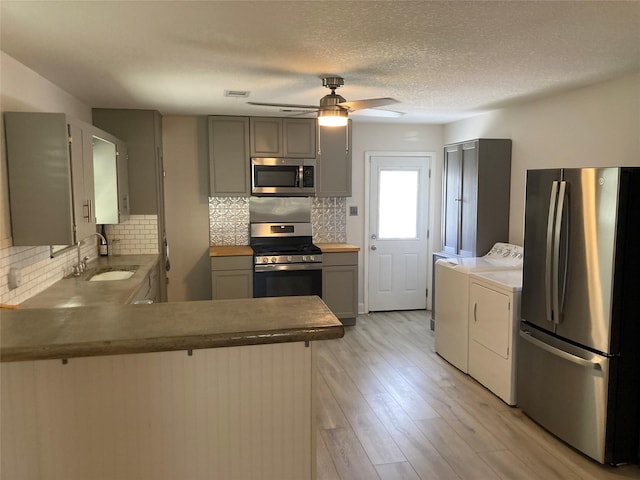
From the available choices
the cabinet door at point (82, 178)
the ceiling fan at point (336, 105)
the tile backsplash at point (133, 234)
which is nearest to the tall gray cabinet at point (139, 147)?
the tile backsplash at point (133, 234)

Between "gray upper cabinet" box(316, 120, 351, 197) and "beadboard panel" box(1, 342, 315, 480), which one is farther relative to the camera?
"gray upper cabinet" box(316, 120, 351, 197)

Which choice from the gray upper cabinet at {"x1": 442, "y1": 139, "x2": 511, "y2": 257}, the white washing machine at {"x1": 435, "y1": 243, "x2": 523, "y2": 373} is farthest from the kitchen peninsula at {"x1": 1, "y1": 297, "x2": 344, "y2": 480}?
the gray upper cabinet at {"x1": 442, "y1": 139, "x2": 511, "y2": 257}

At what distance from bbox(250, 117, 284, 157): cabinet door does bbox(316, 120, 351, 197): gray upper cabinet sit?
506mm

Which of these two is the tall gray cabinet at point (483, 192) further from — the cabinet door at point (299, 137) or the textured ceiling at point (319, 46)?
the cabinet door at point (299, 137)

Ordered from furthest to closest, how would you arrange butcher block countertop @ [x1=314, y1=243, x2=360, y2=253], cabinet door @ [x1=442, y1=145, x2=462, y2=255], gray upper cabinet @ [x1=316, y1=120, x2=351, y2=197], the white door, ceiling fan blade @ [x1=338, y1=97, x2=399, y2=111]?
the white door < gray upper cabinet @ [x1=316, y1=120, x2=351, y2=197] < butcher block countertop @ [x1=314, y1=243, x2=360, y2=253] < cabinet door @ [x1=442, y1=145, x2=462, y2=255] < ceiling fan blade @ [x1=338, y1=97, x2=399, y2=111]

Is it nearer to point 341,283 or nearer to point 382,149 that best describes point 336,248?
point 341,283

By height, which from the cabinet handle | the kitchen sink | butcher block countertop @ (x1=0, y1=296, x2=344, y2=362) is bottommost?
the kitchen sink

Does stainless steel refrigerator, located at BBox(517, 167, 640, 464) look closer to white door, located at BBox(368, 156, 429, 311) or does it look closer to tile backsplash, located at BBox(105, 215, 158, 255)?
white door, located at BBox(368, 156, 429, 311)

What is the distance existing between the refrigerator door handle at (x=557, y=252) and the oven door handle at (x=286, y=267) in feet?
9.12

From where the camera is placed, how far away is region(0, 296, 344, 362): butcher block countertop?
1.45 metres

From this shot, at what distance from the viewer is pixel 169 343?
4.92 feet

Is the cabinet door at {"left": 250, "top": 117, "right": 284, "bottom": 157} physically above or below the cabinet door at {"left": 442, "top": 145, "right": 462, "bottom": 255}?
above

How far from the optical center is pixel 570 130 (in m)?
4.00

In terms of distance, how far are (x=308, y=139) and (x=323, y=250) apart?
130 centimetres
